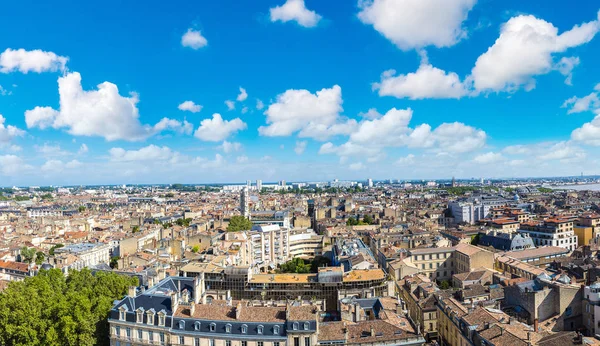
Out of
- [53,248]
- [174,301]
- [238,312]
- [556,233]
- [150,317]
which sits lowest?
[53,248]

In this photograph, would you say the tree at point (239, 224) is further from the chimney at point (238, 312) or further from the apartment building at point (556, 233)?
the chimney at point (238, 312)

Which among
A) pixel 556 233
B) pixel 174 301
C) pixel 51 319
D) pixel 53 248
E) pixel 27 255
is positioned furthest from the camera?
pixel 53 248

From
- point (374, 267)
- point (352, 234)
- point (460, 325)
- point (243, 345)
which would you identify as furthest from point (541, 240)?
point (243, 345)

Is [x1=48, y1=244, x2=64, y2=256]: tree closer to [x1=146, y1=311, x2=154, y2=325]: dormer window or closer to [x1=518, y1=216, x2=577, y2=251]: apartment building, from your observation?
[x1=146, y1=311, x2=154, y2=325]: dormer window

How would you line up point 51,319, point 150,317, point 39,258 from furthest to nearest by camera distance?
point 39,258, point 51,319, point 150,317

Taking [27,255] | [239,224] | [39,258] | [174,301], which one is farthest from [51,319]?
[239,224]

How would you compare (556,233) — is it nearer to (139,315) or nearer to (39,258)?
(139,315)

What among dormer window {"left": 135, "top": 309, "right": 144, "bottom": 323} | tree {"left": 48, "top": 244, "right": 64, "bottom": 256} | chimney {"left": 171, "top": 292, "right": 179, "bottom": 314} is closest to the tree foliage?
dormer window {"left": 135, "top": 309, "right": 144, "bottom": 323}

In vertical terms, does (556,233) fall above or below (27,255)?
above

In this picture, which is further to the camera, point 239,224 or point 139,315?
Result: point 239,224

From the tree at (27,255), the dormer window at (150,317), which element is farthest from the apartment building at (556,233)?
the tree at (27,255)

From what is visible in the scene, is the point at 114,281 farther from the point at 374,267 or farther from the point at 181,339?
the point at 374,267
